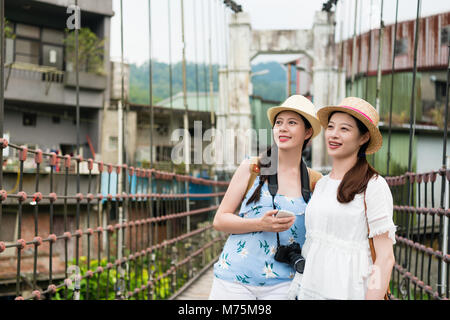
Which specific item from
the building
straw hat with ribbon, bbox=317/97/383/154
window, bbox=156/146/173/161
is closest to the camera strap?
straw hat with ribbon, bbox=317/97/383/154

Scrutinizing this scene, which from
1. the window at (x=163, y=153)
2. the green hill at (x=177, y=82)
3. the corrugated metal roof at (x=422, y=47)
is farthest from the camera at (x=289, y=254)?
the green hill at (x=177, y=82)

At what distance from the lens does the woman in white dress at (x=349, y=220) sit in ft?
4.24

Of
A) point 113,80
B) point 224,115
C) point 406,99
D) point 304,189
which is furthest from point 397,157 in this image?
point 304,189

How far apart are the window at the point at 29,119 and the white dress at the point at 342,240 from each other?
12.9 metres

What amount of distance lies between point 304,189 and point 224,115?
42.3 ft

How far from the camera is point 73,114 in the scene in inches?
551

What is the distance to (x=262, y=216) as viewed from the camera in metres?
1.49

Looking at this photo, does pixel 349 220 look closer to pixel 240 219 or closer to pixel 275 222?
pixel 275 222

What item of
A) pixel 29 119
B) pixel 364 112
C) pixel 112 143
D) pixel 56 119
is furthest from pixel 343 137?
pixel 56 119

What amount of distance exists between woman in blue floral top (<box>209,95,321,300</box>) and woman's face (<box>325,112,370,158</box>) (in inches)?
5.7

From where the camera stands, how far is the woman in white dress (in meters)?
1.29

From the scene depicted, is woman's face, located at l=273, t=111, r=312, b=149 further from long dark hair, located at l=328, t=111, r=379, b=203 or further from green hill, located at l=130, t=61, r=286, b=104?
green hill, located at l=130, t=61, r=286, b=104

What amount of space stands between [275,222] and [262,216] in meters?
0.07

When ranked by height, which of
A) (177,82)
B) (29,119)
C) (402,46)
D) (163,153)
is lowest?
(163,153)
